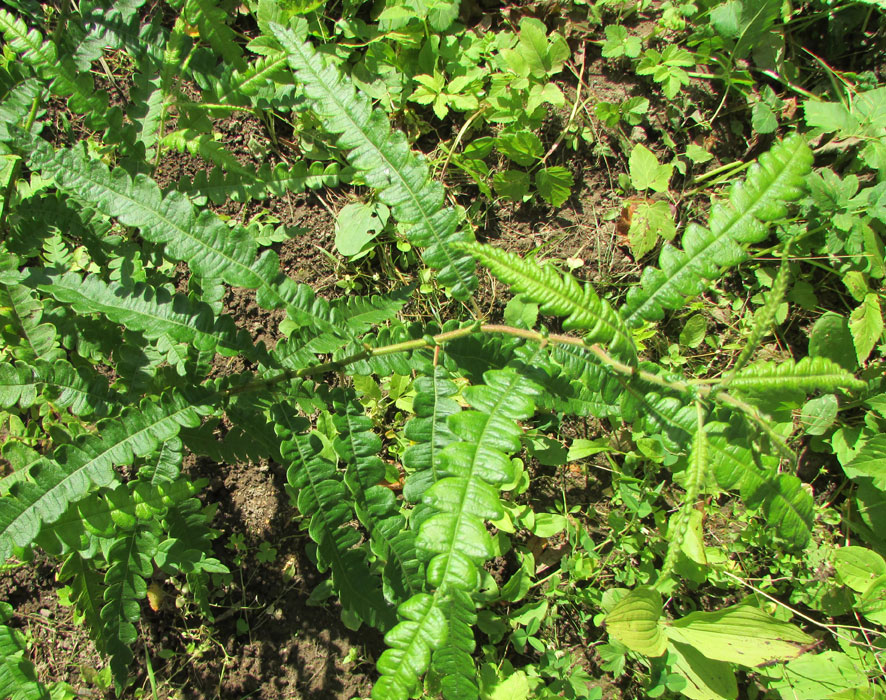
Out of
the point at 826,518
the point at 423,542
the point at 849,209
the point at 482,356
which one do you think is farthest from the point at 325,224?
the point at 826,518

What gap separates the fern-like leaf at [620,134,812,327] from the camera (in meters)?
1.46

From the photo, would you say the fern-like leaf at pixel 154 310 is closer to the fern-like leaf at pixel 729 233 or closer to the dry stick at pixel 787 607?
the fern-like leaf at pixel 729 233

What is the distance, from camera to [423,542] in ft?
3.81

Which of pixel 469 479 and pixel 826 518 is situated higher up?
pixel 469 479

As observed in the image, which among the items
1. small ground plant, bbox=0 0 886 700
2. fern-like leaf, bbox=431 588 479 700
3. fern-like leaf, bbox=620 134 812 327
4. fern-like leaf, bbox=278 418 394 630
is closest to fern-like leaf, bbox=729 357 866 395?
small ground plant, bbox=0 0 886 700

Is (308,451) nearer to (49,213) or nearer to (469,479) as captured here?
(469,479)

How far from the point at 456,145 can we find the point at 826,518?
244 cm

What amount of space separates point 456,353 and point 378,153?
0.56 m

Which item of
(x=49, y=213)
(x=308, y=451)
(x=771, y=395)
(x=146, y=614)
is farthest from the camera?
(x=146, y=614)

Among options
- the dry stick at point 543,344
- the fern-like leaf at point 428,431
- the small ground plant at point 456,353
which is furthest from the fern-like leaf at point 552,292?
the fern-like leaf at point 428,431

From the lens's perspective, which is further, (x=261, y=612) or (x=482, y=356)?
(x=261, y=612)

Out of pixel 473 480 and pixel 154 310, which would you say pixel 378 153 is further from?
pixel 473 480

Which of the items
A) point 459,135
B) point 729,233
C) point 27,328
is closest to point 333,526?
point 27,328

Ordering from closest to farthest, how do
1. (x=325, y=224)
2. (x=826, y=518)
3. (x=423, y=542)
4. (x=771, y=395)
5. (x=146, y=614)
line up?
(x=423, y=542), (x=771, y=395), (x=146, y=614), (x=826, y=518), (x=325, y=224)
